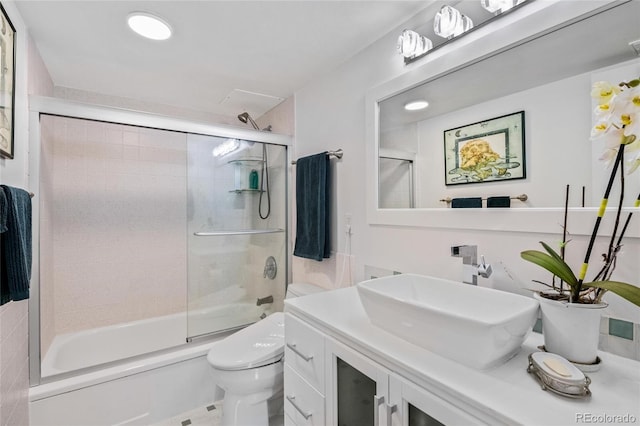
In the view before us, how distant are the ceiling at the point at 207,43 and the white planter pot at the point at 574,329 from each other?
4.48 feet

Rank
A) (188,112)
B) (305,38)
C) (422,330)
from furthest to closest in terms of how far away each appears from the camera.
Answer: (188,112)
(305,38)
(422,330)

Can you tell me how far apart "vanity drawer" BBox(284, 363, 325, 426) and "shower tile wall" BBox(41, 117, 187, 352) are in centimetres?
176

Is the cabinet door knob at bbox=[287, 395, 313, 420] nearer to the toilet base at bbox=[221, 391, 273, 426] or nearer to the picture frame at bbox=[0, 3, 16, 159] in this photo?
the toilet base at bbox=[221, 391, 273, 426]

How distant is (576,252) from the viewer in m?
0.95

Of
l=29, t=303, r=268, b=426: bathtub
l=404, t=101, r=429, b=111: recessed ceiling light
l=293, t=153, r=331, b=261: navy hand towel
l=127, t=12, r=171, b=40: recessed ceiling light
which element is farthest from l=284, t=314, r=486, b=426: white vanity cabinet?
l=127, t=12, r=171, b=40: recessed ceiling light

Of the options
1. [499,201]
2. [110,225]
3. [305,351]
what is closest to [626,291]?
[499,201]

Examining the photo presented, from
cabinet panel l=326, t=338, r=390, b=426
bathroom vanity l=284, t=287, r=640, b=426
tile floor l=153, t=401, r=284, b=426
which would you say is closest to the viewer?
bathroom vanity l=284, t=287, r=640, b=426

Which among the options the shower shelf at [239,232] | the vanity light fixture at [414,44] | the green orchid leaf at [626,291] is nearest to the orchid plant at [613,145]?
the green orchid leaf at [626,291]

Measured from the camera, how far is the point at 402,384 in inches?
30.8

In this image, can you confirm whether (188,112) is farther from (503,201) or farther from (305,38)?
(503,201)

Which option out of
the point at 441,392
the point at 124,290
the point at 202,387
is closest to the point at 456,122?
the point at 441,392

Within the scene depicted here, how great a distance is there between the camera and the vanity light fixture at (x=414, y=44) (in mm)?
1373

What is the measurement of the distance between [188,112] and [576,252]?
2.93 meters

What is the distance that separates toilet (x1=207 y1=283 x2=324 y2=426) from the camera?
5.02 feet
